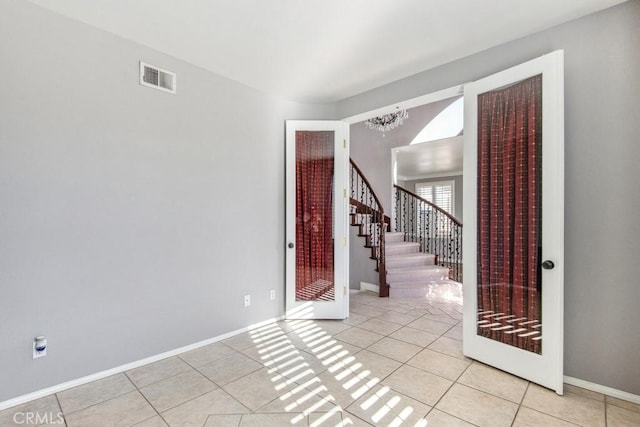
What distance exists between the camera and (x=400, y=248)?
5.69 metres

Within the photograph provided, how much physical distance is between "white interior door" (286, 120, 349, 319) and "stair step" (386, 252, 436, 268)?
176 centimetres

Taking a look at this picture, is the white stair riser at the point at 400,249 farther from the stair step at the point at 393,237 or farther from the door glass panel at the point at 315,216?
the door glass panel at the point at 315,216

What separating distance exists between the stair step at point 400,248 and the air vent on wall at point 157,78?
13.8 feet

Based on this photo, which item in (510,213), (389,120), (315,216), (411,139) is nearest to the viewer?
(510,213)

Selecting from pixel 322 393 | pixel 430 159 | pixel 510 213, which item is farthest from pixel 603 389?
pixel 430 159

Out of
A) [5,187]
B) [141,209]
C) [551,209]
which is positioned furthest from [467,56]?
[5,187]

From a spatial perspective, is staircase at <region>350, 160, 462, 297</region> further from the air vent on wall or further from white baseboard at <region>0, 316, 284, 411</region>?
the air vent on wall

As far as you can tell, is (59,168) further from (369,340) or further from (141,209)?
(369,340)

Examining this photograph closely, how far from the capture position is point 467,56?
2.75m

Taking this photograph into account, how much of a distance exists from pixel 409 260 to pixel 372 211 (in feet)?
3.59

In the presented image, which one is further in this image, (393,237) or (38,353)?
(393,237)

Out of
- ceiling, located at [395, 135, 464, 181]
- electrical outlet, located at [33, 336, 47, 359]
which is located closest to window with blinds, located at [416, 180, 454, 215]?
ceiling, located at [395, 135, 464, 181]

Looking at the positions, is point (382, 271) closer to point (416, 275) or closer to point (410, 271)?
point (410, 271)

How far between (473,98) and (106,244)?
3.30m
